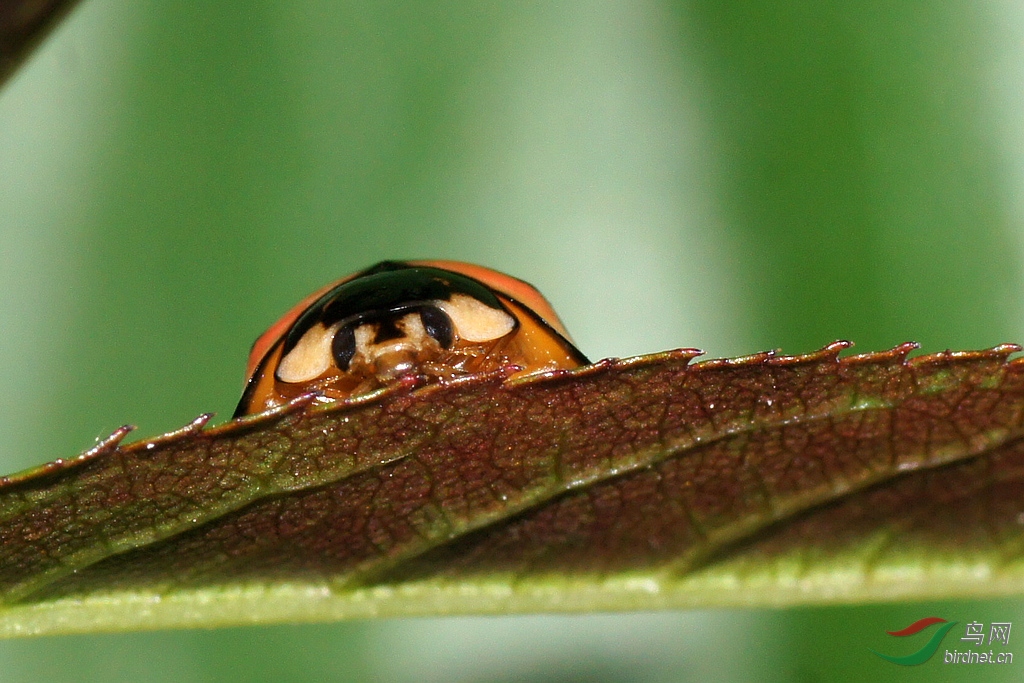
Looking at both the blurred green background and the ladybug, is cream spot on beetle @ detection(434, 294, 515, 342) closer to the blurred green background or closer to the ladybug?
the ladybug

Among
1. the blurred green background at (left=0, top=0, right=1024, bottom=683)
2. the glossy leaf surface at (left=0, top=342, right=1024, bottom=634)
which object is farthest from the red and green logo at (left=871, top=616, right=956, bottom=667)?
the glossy leaf surface at (left=0, top=342, right=1024, bottom=634)

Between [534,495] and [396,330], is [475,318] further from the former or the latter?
[534,495]

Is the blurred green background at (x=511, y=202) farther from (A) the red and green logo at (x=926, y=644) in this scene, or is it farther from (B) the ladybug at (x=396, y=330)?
(B) the ladybug at (x=396, y=330)

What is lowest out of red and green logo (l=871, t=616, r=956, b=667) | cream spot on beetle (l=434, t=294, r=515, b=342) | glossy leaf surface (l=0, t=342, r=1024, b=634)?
red and green logo (l=871, t=616, r=956, b=667)

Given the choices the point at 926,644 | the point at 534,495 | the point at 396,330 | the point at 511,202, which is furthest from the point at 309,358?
the point at 926,644

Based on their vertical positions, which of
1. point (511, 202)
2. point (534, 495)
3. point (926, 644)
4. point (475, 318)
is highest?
point (511, 202)

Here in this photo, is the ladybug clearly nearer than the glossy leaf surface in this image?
No

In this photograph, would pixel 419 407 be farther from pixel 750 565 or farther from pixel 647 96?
pixel 647 96
